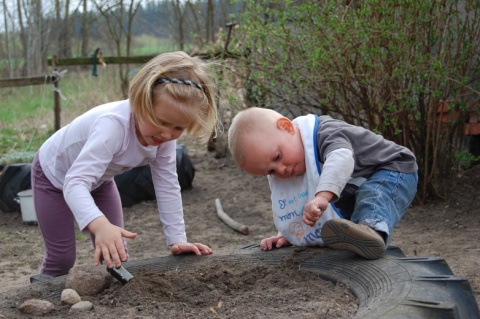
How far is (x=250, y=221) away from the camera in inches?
216

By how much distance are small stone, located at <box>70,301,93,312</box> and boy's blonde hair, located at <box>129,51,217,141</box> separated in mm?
748

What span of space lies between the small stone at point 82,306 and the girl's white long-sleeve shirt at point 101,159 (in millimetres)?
286

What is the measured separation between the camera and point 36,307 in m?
2.40

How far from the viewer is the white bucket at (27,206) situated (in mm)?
5728

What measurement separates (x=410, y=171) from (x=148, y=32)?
2194cm

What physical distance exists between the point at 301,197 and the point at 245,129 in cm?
46

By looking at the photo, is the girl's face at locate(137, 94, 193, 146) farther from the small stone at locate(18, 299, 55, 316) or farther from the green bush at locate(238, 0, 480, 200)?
the green bush at locate(238, 0, 480, 200)

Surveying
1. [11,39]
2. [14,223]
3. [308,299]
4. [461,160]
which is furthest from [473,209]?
[11,39]

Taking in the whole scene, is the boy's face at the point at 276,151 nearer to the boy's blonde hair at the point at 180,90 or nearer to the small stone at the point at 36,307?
the boy's blonde hair at the point at 180,90

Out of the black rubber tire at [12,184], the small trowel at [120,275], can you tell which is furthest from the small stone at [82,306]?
the black rubber tire at [12,184]

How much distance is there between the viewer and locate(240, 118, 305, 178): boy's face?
2570 mm

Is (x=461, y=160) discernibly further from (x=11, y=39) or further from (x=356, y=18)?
(x=11, y=39)

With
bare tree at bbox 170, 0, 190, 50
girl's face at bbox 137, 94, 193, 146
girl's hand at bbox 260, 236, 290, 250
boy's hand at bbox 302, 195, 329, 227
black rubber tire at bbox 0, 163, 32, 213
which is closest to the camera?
boy's hand at bbox 302, 195, 329, 227

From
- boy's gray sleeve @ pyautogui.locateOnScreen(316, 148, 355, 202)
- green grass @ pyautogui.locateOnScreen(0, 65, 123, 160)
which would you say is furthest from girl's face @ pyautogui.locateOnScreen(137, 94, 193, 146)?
green grass @ pyautogui.locateOnScreen(0, 65, 123, 160)
